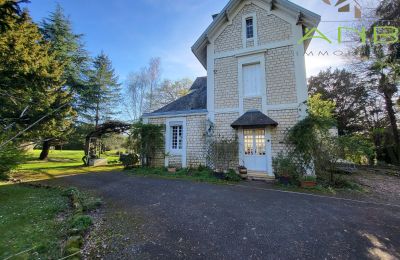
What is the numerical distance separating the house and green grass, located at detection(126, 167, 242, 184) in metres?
0.67

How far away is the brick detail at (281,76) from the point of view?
8516 mm

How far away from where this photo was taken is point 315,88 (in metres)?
20.0

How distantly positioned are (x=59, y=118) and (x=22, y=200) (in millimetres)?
10257

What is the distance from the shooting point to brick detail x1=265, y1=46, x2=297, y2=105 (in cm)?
852

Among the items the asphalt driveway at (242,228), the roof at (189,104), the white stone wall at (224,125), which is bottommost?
the asphalt driveway at (242,228)

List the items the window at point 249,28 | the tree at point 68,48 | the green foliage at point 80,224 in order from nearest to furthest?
the green foliage at point 80,224
the window at point 249,28
the tree at point 68,48

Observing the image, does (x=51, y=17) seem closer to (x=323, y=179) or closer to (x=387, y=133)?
(x=323, y=179)

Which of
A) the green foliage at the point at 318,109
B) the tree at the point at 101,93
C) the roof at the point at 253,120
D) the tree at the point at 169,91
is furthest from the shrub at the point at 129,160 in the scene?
the tree at the point at 169,91

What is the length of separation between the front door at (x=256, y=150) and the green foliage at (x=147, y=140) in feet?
17.1

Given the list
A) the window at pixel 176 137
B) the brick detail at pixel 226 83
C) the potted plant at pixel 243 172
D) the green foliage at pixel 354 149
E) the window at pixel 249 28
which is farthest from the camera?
the window at pixel 176 137

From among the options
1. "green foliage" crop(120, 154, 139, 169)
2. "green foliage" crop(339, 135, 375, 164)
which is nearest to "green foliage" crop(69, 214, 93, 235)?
"green foliage" crop(120, 154, 139, 169)

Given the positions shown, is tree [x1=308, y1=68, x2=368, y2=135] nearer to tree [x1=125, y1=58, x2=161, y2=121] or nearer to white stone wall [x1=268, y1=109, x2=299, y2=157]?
white stone wall [x1=268, y1=109, x2=299, y2=157]

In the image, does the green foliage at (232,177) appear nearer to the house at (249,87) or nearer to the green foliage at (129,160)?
the house at (249,87)

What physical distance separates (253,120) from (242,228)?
597cm
